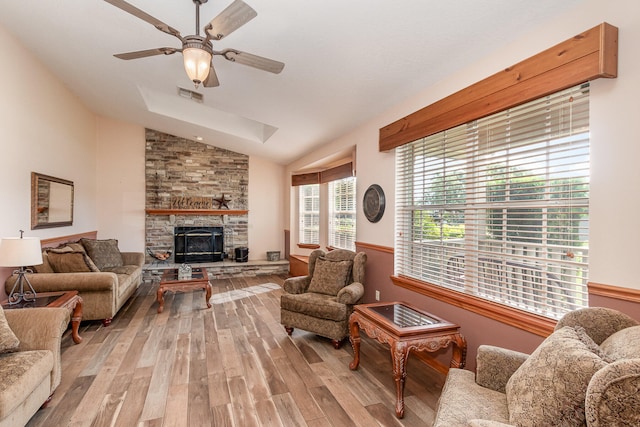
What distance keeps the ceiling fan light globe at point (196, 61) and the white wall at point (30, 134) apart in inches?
102

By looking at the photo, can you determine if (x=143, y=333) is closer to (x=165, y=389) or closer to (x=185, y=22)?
(x=165, y=389)

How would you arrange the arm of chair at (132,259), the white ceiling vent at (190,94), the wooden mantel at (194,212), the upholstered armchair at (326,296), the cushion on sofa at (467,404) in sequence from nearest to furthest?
the cushion on sofa at (467,404) < the upholstered armchair at (326,296) < the white ceiling vent at (190,94) < the arm of chair at (132,259) < the wooden mantel at (194,212)

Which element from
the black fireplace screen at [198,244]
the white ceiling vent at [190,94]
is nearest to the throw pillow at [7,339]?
the white ceiling vent at [190,94]

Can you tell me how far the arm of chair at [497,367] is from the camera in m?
1.69

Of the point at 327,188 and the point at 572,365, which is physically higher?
the point at 327,188

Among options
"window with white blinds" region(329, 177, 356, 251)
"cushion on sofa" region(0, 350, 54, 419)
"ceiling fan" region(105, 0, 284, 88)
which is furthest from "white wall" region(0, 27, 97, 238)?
"window with white blinds" region(329, 177, 356, 251)

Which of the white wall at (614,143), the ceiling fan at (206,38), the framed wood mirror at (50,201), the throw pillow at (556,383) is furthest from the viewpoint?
the framed wood mirror at (50,201)

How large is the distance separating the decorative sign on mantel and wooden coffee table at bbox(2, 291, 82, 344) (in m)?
3.69

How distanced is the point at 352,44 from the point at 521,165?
1.47 metres

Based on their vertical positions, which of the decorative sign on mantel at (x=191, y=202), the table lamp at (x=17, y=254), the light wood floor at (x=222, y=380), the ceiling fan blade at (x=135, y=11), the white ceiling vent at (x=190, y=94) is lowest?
the light wood floor at (x=222, y=380)

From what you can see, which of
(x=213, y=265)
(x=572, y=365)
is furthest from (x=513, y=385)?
(x=213, y=265)

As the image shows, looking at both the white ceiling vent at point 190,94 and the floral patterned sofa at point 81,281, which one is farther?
the white ceiling vent at point 190,94

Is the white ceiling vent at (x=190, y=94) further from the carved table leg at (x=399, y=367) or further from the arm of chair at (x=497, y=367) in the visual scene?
Answer: the arm of chair at (x=497, y=367)

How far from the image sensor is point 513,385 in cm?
144
